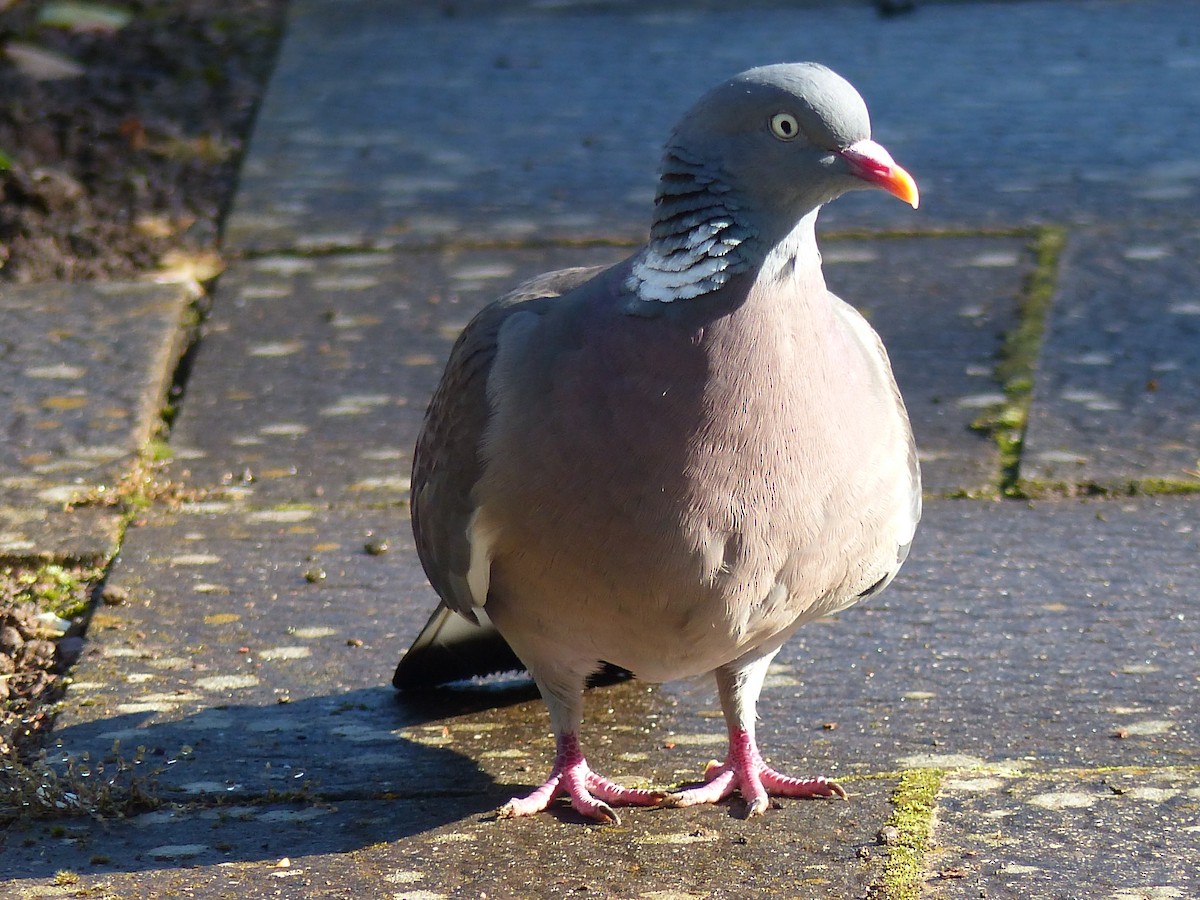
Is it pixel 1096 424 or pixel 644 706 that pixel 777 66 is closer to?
pixel 644 706

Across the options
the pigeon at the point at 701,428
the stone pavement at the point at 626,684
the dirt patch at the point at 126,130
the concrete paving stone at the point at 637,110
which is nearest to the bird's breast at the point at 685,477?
the pigeon at the point at 701,428

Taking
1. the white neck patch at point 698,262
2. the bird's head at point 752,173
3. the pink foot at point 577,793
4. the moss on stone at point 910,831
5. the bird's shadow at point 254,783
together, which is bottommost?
the bird's shadow at point 254,783

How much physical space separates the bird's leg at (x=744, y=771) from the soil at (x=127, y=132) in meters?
2.92

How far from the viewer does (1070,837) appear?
2.82 meters

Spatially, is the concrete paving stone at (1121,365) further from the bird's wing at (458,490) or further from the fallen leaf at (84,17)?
the fallen leaf at (84,17)

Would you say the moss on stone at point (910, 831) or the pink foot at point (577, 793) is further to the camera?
the pink foot at point (577, 793)

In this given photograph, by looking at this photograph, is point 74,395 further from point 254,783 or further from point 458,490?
point 458,490

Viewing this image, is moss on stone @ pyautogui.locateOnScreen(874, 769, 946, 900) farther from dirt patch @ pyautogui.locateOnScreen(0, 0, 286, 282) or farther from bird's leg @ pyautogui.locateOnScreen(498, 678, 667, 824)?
dirt patch @ pyautogui.locateOnScreen(0, 0, 286, 282)

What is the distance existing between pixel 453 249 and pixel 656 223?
2.76 meters

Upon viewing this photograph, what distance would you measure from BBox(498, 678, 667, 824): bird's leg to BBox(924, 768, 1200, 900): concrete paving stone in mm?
570

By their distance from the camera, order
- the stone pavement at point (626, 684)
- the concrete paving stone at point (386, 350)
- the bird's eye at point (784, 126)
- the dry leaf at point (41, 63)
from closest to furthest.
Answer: the bird's eye at point (784, 126) → the stone pavement at point (626, 684) → the concrete paving stone at point (386, 350) → the dry leaf at point (41, 63)

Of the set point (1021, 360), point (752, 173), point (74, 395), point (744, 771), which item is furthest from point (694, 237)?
point (74, 395)

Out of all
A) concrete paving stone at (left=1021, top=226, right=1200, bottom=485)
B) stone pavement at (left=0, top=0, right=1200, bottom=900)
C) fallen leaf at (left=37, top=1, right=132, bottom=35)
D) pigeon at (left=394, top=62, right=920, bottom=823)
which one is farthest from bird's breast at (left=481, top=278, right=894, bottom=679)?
fallen leaf at (left=37, top=1, right=132, bottom=35)

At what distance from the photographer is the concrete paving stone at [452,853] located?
9.02 ft
